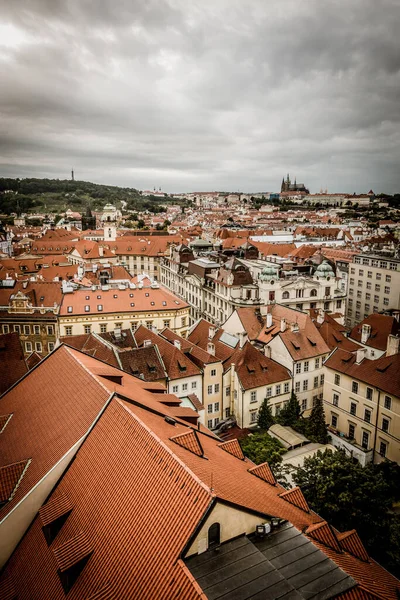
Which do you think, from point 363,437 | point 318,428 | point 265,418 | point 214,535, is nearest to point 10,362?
point 265,418

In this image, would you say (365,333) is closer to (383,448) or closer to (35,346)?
(383,448)

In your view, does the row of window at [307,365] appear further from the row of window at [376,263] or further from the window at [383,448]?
the row of window at [376,263]

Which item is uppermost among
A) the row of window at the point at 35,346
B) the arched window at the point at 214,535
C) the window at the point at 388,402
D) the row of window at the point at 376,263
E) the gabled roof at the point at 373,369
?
the row of window at the point at 376,263

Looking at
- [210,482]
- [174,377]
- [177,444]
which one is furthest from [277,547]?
[174,377]

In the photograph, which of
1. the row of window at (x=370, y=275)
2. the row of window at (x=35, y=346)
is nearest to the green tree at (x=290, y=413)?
the row of window at (x=35, y=346)

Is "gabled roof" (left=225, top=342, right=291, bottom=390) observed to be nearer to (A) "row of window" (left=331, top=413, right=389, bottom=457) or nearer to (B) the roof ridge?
(A) "row of window" (left=331, top=413, right=389, bottom=457)

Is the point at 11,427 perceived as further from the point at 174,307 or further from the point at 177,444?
the point at 174,307
